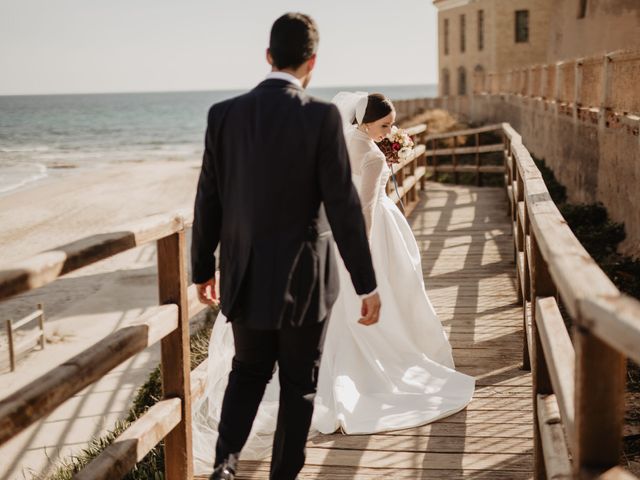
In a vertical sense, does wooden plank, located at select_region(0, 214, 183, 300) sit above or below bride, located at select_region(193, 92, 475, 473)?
above

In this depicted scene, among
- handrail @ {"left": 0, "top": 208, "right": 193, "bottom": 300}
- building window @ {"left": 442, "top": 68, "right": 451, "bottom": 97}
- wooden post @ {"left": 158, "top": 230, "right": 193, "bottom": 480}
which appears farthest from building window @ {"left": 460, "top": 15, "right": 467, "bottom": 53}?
handrail @ {"left": 0, "top": 208, "right": 193, "bottom": 300}

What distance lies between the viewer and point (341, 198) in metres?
2.79

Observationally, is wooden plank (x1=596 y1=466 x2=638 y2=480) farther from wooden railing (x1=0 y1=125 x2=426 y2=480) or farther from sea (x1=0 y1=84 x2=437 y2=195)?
sea (x1=0 y1=84 x2=437 y2=195)

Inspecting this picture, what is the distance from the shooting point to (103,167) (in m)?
49.6

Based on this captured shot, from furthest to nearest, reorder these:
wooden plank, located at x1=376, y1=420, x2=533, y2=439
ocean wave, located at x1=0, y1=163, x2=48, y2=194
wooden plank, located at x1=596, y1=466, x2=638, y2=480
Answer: ocean wave, located at x1=0, y1=163, x2=48, y2=194
wooden plank, located at x1=376, y1=420, x2=533, y2=439
wooden plank, located at x1=596, y1=466, x2=638, y2=480

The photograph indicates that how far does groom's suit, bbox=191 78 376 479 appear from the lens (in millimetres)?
2740

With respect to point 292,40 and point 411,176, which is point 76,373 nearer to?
point 292,40

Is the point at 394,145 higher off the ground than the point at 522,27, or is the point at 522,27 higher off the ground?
the point at 522,27

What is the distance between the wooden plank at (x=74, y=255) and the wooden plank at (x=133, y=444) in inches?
29.4

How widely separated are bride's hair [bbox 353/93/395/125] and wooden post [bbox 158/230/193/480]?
180 centimetres

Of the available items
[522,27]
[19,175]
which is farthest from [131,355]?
[522,27]

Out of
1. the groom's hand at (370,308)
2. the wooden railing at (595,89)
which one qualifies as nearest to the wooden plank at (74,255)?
the groom's hand at (370,308)

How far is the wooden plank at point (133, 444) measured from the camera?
2779mm

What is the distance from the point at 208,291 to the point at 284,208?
642 millimetres
